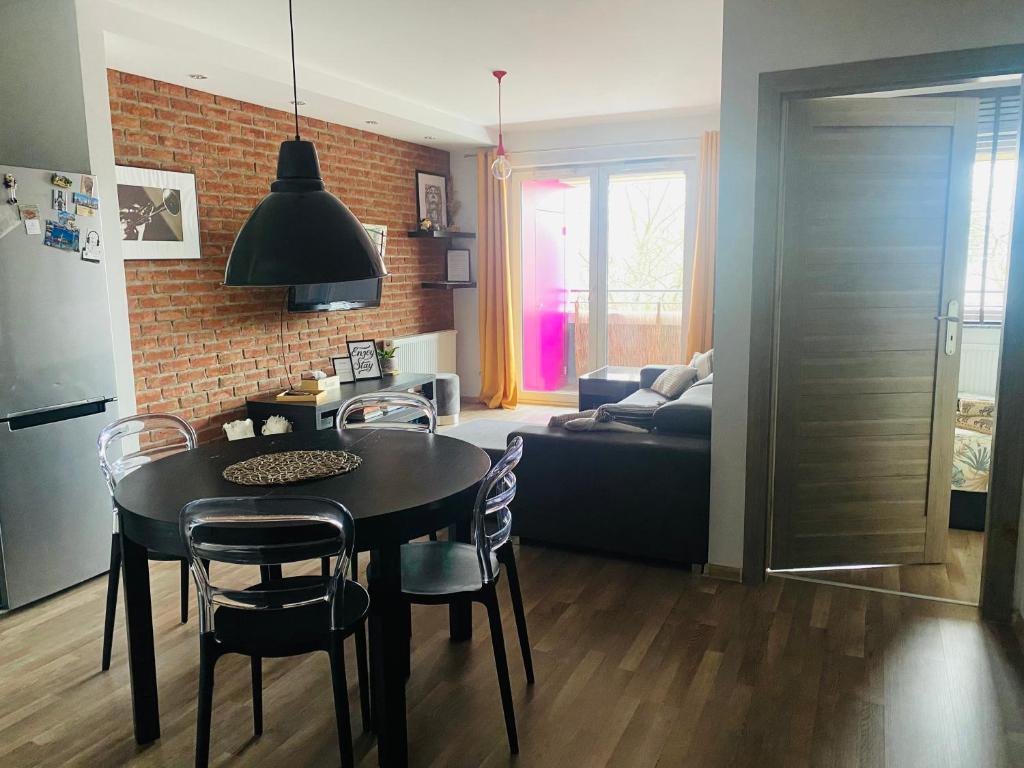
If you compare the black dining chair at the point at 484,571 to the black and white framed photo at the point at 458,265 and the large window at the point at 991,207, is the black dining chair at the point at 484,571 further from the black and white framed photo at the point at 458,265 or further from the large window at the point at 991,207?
the black and white framed photo at the point at 458,265

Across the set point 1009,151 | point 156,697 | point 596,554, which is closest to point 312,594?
point 156,697

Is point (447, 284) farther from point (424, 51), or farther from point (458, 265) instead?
point (424, 51)

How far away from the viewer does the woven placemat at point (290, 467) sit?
7.43 ft

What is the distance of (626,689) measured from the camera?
8.14ft

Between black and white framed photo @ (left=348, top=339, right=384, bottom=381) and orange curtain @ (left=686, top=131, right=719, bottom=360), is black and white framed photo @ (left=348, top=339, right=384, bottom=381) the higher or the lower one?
the lower one

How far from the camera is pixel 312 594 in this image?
2014 millimetres

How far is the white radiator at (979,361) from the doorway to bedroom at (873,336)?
2.01 metres

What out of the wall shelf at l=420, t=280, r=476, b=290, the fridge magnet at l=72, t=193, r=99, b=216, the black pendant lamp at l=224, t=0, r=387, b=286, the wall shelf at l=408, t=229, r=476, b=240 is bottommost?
the wall shelf at l=420, t=280, r=476, b=290

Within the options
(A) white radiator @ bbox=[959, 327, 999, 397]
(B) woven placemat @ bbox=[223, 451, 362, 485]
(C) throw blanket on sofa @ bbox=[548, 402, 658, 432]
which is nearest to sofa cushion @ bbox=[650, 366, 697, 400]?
(C) throw blanket on sofa @ bbox=[548, 402, 658, 432]

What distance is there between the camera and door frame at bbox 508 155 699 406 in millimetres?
6520

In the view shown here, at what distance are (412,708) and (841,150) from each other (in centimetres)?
269

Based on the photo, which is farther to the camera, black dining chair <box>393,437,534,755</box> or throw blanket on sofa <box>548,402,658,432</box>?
throw blanket on sofa <box>548,402,658,432</box>

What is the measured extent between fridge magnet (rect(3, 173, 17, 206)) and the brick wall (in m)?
1.34

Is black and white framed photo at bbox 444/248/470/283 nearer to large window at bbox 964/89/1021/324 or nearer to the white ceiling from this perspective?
the white ceiling
